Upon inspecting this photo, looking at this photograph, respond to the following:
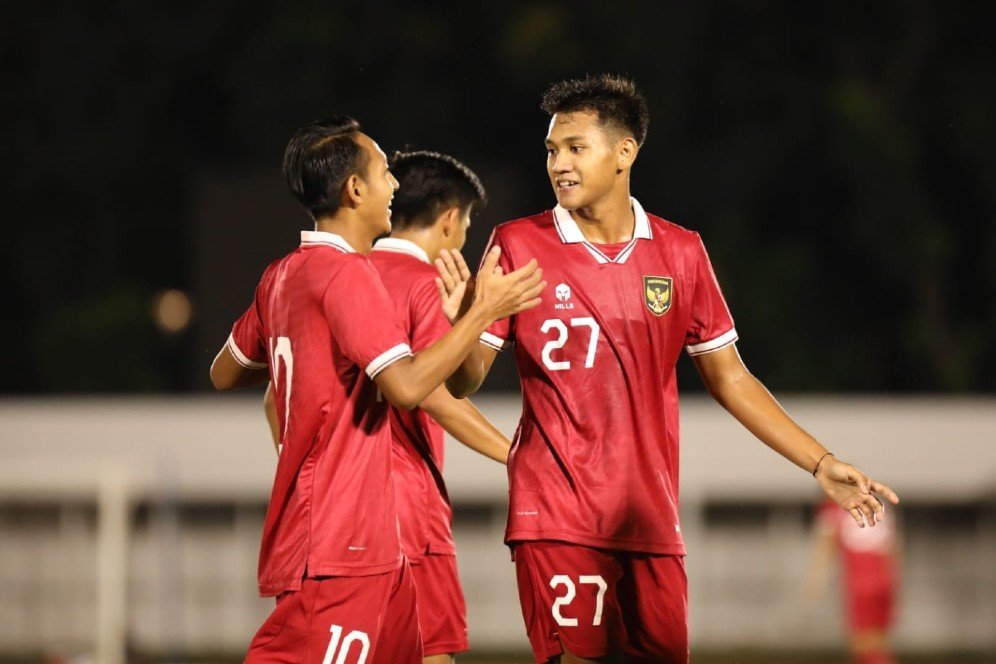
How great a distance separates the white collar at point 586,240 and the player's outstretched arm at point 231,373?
94cm

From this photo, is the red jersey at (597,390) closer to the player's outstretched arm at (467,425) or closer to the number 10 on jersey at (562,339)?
the number 10 on jersey at (562,339)

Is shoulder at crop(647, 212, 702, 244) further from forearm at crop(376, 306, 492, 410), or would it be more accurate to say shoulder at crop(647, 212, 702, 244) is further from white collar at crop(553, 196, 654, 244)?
forearm at crop(376, 306, 492, 410)

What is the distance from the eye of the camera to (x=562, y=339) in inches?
175

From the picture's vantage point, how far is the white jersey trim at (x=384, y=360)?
4012 mm

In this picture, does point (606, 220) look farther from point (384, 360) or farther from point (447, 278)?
point (384, 360)

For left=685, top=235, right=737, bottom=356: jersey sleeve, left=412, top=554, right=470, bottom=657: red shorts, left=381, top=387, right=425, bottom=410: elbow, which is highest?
left=685, top=235, right=737, bottom=356: jersey sleeve

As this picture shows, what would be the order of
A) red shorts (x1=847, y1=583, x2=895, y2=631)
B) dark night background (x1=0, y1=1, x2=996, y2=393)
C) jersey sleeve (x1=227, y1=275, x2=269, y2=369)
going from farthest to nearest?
1. dark night background (x1=0, y1=1, x2=996, y2=393)
2. red shorts (x1=847, y1=583, x2=895, y2=631)
3. jersey sleeve (x1=227, y1=275, x2=269, y2=369)

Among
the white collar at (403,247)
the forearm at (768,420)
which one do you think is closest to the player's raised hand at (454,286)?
the forearm at (768,420)

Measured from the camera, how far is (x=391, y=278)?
5188 mm

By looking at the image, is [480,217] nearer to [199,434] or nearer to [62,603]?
[199,434]

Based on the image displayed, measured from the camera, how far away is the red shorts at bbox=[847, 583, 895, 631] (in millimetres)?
11445

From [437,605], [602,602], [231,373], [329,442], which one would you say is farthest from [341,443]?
[437,605]

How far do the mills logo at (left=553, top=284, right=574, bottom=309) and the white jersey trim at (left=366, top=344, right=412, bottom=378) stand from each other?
602 mm

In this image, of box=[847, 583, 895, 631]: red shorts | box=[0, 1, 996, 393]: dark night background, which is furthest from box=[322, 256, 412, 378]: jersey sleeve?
box=[0, 1, 996, 393]: dark night background
